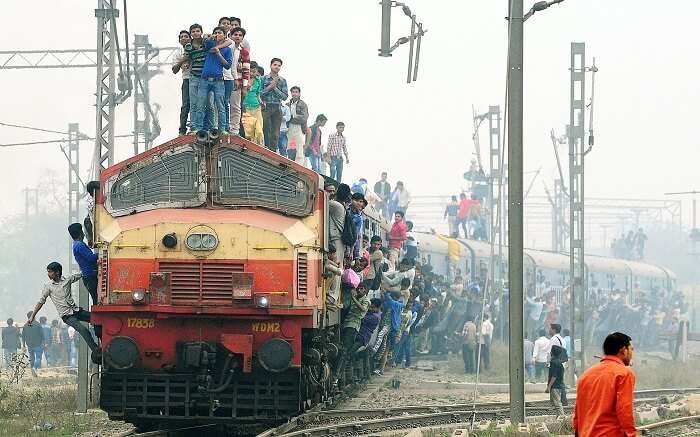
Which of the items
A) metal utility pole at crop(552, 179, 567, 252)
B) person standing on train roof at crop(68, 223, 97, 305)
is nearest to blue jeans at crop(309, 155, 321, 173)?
person standing on train roof at crop(68, 223, 97, 305)

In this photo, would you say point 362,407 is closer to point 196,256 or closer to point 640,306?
point 196,256

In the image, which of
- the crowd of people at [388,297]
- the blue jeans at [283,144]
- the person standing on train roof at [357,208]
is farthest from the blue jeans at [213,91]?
the blue jeans at [283,144]

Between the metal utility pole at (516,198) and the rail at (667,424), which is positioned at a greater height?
the metal utility pole at (516,198)

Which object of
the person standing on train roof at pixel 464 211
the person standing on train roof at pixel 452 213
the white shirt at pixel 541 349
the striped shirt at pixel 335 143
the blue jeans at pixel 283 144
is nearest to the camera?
the blue jeans at pixel 283 144

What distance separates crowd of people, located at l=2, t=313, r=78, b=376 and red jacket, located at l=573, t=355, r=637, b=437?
19293mm

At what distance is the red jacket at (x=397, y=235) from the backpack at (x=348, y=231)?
9.36 metres

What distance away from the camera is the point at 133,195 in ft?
49.7

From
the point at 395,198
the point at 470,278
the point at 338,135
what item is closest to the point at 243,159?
the point at 338,135

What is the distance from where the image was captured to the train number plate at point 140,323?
1455cm

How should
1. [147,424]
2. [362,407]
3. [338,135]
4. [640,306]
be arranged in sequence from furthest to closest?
[640,306]
[338,135]
[362,407]
[147,424]

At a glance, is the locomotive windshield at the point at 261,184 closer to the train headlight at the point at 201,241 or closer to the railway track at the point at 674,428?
the train headlight at the point at 201,241

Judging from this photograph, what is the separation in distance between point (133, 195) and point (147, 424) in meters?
2.78

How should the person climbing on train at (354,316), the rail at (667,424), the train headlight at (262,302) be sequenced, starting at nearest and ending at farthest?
the train headlight at (262,302) → the rail at (667,424) → the person climbing on train at (354,316)

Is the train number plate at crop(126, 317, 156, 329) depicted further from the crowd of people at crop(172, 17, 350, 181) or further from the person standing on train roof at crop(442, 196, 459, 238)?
the person standing on train roof at crop(442, 196, 459, 238)
